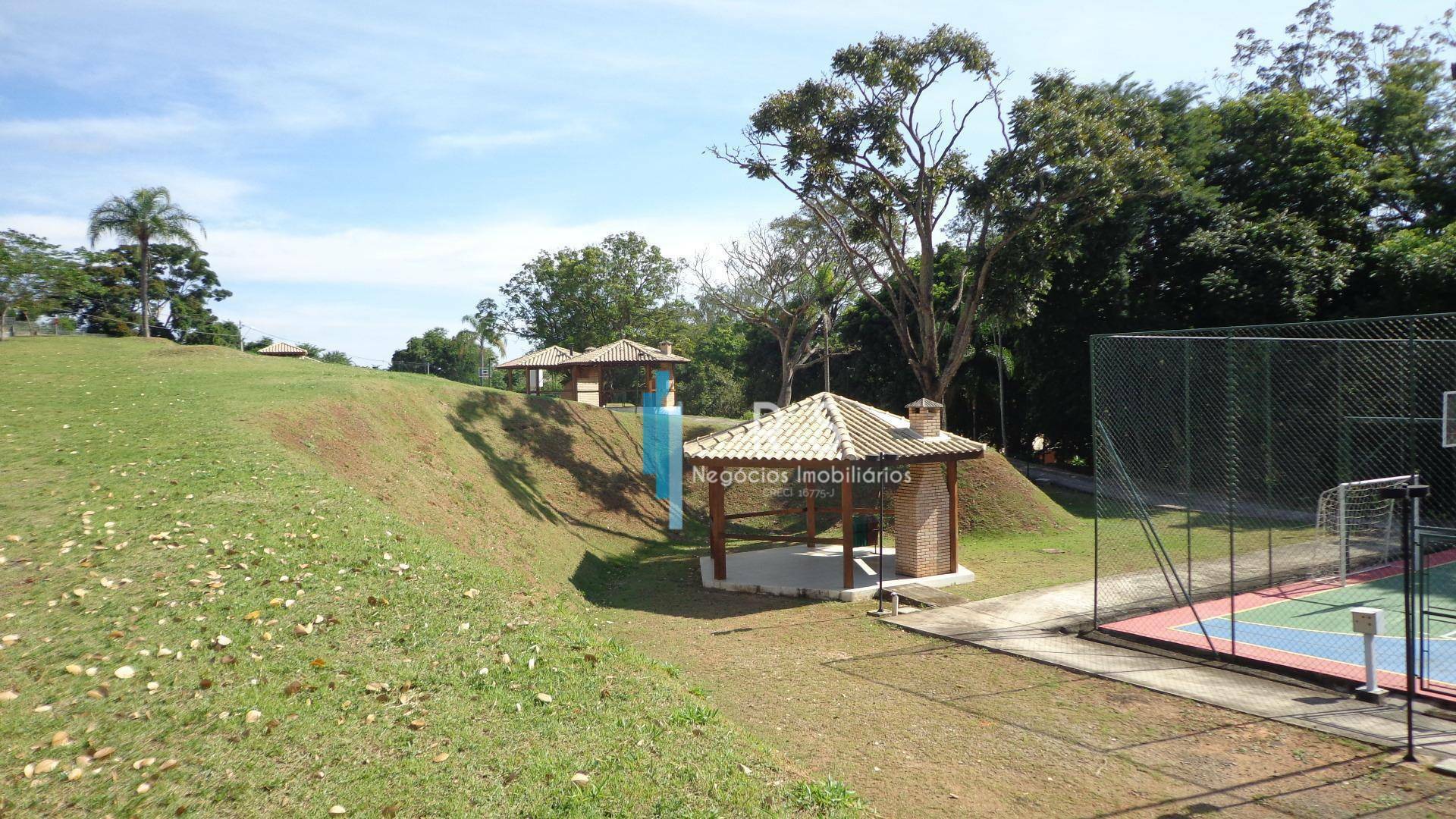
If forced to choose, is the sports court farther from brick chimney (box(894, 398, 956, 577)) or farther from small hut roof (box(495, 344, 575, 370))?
small hut roof (box(495, 344, 575, 370))

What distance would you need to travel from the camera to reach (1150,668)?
31.9 ft

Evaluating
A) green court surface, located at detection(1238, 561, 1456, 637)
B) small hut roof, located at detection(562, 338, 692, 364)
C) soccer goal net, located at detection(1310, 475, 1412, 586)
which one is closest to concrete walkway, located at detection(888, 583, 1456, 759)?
green court surface, located at detection(1238, 561, 1456, 637)

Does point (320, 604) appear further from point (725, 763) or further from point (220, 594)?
point (725, 763)

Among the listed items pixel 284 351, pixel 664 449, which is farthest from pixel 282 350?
pixel 664 449

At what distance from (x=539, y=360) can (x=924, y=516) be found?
23158mm

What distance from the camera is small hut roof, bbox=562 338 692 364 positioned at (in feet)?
104

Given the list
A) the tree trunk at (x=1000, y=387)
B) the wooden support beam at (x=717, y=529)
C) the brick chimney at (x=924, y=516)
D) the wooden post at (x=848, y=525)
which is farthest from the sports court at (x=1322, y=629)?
the tree trunk at (x=1000, y=387)

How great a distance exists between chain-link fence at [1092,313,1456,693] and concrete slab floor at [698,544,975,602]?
11.8 feet

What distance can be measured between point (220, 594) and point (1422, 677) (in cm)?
1233

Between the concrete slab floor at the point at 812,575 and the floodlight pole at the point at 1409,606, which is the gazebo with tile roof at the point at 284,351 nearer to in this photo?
the concrete slab floor at the point at 812,575

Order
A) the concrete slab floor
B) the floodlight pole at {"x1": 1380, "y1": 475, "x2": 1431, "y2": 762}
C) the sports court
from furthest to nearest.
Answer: the concrete slab floor, the sports court, the floodlight pole at {"x1": 1380, "y1": 475, "x2": 1431, "y2": 762}

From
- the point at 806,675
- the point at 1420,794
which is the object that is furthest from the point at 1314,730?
the point at 806,675

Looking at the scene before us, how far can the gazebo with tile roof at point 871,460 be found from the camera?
14.7 metres

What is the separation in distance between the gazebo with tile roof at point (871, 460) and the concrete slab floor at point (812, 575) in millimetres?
262
